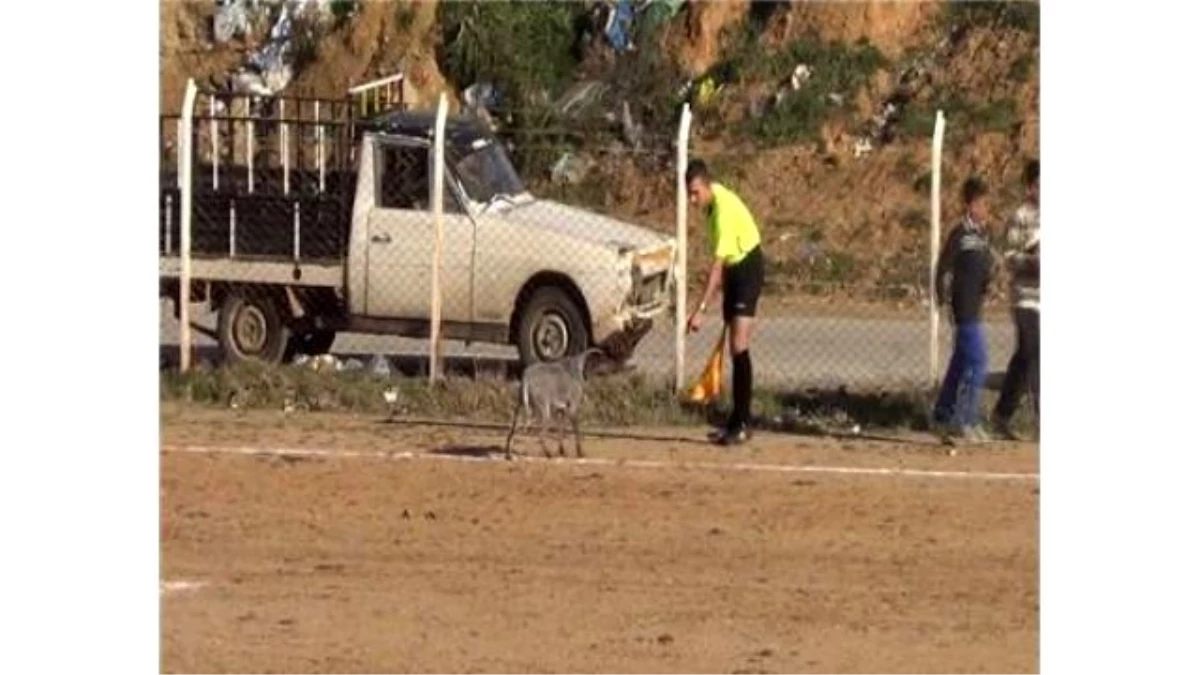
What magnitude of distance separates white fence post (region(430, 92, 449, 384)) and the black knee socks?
82.7 inches

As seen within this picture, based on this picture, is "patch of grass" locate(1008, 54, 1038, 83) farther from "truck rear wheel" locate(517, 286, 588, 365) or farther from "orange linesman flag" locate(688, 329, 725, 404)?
"orange linesman flag" locate(688, 329, 725, 404)

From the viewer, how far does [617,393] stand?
14.8 m

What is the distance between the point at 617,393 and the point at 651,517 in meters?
2.72

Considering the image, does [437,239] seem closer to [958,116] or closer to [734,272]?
[734,272]

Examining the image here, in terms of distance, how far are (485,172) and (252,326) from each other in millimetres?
1651

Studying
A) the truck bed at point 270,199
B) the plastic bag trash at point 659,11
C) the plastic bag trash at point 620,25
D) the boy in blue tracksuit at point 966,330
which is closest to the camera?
the boy in blue tracksuit at point 966,330

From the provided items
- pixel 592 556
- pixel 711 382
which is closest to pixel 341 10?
pixel 711 382

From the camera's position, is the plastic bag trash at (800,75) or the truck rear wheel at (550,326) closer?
the truck rear wheel at (550,326)

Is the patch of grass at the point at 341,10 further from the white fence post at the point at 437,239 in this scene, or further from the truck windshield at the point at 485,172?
the white fence post at the point at 437,239

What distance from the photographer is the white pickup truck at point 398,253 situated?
16.1 metres

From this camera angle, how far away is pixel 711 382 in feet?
47.9

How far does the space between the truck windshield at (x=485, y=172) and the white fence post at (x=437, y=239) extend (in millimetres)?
215

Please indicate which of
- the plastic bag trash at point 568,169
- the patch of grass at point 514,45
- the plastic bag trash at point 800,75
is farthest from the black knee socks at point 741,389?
the patch of grass at point 514,45

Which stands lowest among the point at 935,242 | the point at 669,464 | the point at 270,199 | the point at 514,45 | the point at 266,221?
the point at 669,464
